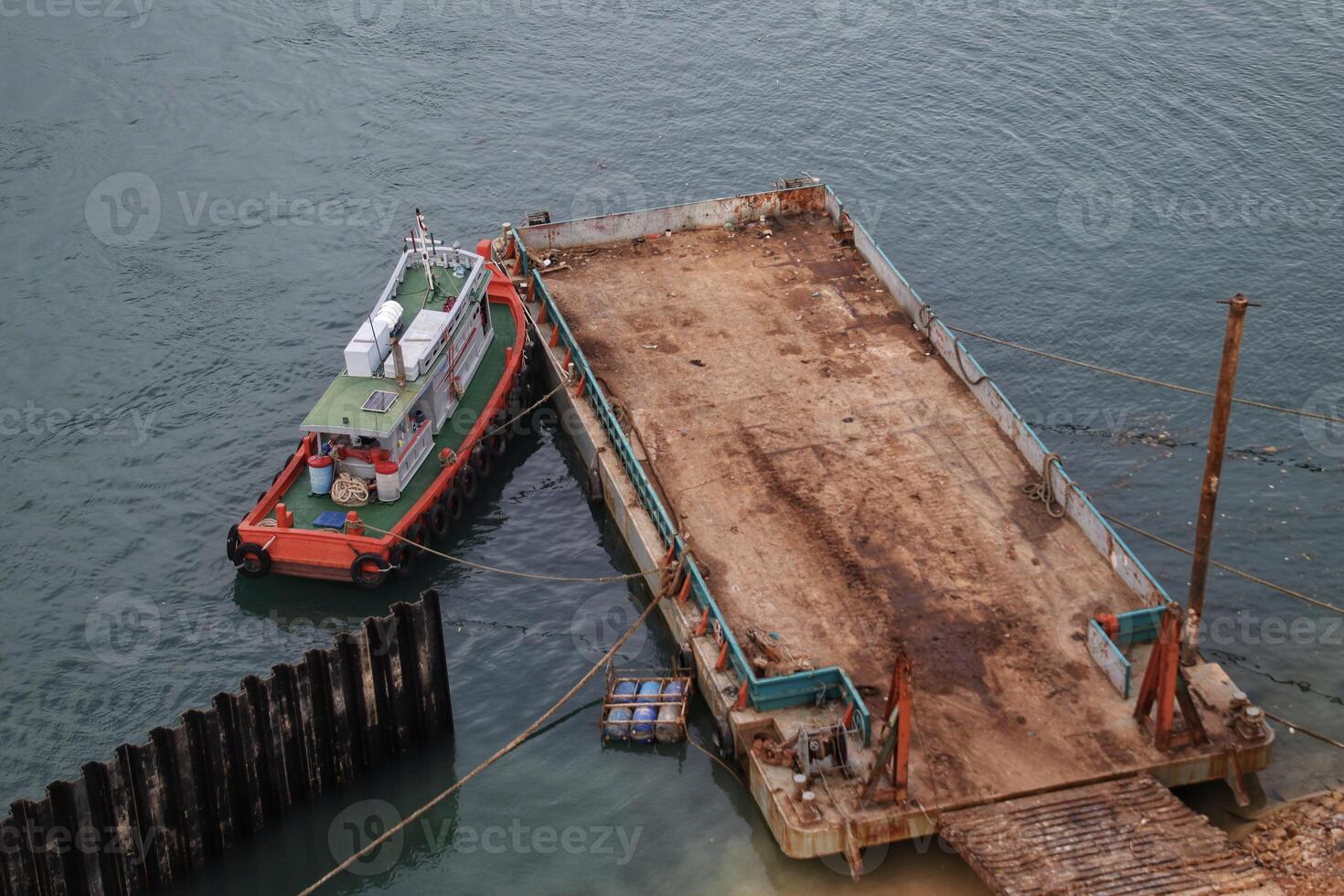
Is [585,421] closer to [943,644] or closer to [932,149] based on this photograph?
[943,644]

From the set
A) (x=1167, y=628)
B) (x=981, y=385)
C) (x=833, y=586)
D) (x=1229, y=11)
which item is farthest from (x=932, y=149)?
(x=1167, y=628)

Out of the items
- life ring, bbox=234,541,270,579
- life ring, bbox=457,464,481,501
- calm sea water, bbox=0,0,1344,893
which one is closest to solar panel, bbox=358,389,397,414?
life ring, bbox=457,464,481,501

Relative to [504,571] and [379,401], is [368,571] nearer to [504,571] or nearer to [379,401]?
[504,571]

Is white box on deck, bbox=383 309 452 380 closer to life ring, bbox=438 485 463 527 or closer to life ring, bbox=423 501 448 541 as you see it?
life ring, bbox=438 485 463 527

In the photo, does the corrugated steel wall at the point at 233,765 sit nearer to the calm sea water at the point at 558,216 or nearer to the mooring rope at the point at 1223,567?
the calm sea water at the point at 558,216

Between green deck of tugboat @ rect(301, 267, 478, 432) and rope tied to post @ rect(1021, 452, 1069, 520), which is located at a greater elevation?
green deck of tugboat @ rect(301, 267, 478, 432)

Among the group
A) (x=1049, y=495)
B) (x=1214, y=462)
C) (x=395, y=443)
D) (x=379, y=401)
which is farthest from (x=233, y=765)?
(x=1214, y=462)

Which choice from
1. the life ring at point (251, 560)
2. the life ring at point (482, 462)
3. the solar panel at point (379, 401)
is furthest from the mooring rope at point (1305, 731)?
the life ring at point (251, 560)
